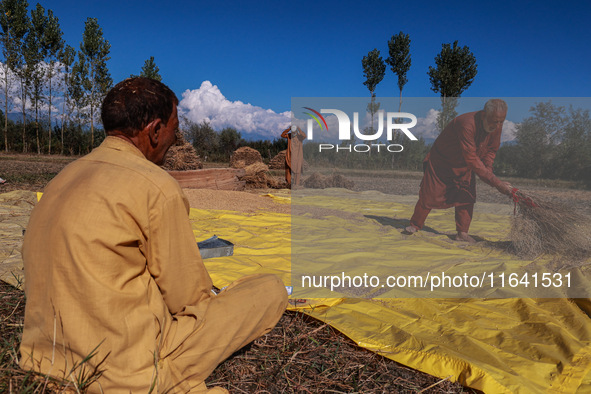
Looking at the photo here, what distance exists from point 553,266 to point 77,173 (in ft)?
10.7

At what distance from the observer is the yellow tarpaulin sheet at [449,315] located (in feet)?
5.49

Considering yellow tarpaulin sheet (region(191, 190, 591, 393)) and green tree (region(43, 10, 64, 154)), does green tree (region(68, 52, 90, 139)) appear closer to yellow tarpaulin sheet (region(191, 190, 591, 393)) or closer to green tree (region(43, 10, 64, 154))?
green tree (region(43, 10, 64, 154))

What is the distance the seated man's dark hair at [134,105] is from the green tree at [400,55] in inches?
888

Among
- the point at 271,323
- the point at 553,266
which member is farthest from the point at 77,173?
the point at 553,266

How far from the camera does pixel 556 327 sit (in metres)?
2.02

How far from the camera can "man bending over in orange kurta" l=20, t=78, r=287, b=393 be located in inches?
42.2

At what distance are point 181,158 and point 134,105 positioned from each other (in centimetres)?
873

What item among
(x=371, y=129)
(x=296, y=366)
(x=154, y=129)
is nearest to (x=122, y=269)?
(x=154, y=129)

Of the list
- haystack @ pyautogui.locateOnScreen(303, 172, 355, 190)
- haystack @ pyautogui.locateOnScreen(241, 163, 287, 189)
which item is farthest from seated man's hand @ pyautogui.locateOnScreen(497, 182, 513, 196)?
haystack @ pyautogui.locateOnScreen(241, 163, 287, 189)

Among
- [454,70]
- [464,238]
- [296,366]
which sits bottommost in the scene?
[296,366]

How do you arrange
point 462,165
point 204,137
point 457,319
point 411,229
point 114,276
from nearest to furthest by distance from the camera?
point 114,276 < point 457,319 < point 462,165 < point 411,229 < point 204,137

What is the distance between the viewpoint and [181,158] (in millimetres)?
9609

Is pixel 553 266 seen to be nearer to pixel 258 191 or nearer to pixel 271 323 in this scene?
pixel 271 323

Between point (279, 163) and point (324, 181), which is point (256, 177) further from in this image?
point (279, 163)
